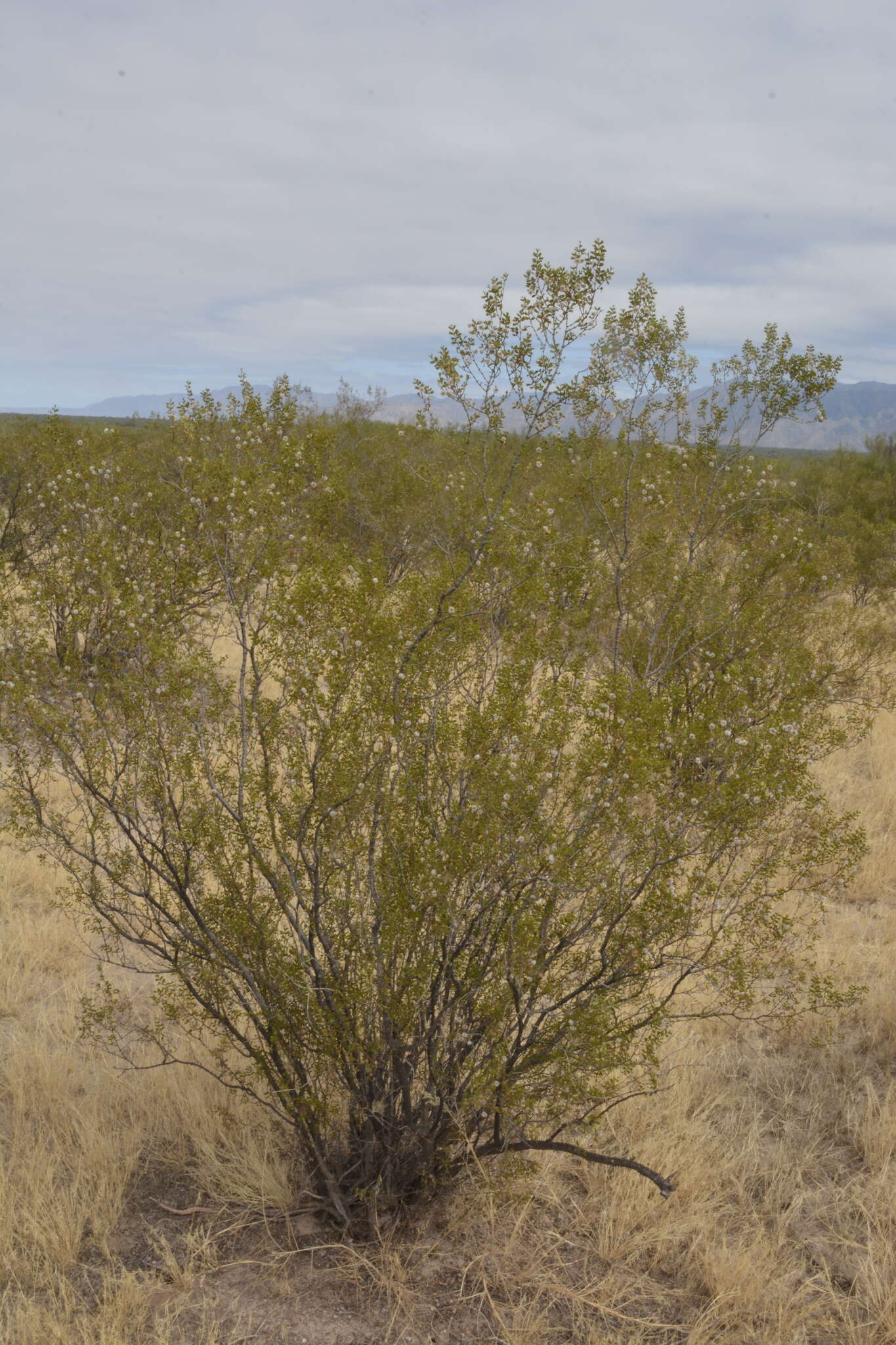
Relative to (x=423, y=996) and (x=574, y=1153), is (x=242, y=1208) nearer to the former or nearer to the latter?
(x=423, y=996)

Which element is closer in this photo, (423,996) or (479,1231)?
(423,996)

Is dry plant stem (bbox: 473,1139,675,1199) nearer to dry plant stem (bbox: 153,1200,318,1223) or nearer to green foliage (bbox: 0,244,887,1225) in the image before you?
green foliage (bbox: 0,244,887,1225)

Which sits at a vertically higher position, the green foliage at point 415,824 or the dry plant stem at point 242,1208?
the green foliage at point 415,824

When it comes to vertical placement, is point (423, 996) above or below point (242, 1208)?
above

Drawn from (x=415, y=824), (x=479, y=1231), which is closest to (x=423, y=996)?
(x=415, y=824)

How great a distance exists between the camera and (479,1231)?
342cm

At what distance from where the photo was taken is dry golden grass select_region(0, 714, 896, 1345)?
2986 millimetres

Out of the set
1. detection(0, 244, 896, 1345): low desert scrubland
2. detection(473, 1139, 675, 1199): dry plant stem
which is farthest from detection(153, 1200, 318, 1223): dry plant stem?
detection(473, 1139, 675, 1199): dry plant stem

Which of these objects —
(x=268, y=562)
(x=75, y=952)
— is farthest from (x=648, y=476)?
(x=75, y=952)

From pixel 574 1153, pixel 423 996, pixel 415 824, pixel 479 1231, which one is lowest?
pixel 479 1231

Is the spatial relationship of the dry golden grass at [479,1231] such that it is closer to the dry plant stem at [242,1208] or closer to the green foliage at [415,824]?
the dry plant stem at [242,1208]

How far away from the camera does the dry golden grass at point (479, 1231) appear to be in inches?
118

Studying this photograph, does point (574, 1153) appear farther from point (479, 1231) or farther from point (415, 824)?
point (415, 824)

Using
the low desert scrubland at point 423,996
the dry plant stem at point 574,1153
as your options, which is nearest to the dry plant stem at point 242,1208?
the low desert scrubland at point 423,996
